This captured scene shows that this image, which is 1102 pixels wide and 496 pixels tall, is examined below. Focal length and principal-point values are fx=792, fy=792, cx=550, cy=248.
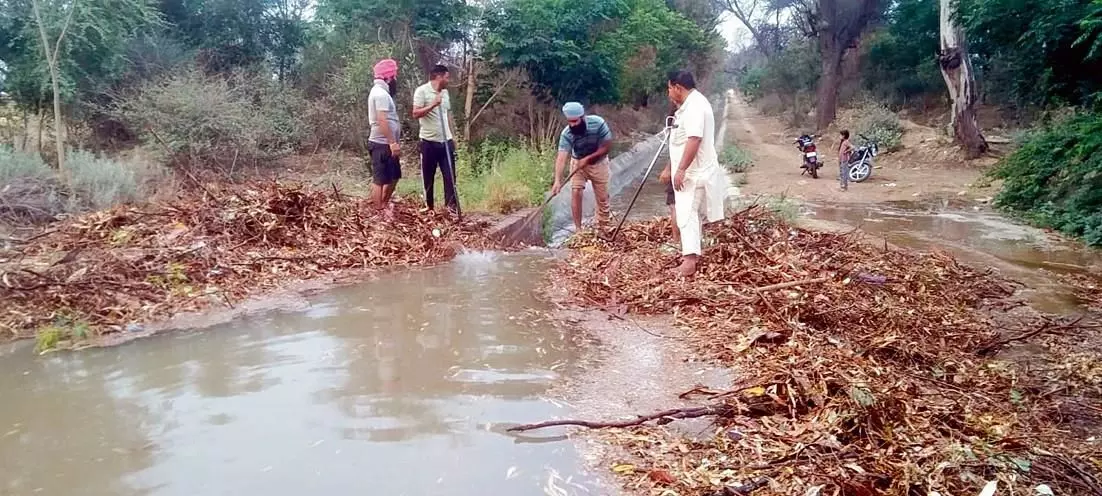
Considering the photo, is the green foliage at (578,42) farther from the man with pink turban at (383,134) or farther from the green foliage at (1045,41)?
the man with pink turban at (383,134)

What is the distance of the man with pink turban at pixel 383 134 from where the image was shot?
7.52m

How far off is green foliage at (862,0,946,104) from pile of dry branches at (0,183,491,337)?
73.0ft

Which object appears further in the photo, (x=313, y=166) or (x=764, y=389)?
(x=313, y=166)

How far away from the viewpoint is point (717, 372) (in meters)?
4.31

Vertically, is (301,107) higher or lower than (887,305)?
higher

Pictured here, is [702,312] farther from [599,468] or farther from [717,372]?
[599,468]

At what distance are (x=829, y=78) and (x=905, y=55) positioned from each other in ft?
9.44

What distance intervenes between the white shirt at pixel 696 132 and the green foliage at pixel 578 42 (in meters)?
10.9

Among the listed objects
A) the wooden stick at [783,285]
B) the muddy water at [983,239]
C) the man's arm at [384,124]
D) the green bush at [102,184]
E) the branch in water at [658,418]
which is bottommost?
the muddy water at [983,239]

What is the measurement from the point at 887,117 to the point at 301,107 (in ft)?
56.7

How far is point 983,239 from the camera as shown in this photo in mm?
10125

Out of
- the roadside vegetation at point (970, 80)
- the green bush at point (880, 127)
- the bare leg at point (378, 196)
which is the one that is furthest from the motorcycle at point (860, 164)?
the bare leg at point (378, 196)

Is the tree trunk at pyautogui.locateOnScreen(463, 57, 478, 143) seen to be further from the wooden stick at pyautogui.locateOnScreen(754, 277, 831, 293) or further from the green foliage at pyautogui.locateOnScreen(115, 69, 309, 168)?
the wooden stick at pyautogui.locateOnScreen(754, 277, 831, 293)

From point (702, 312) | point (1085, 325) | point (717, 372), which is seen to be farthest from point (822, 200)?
point (717, 372)
